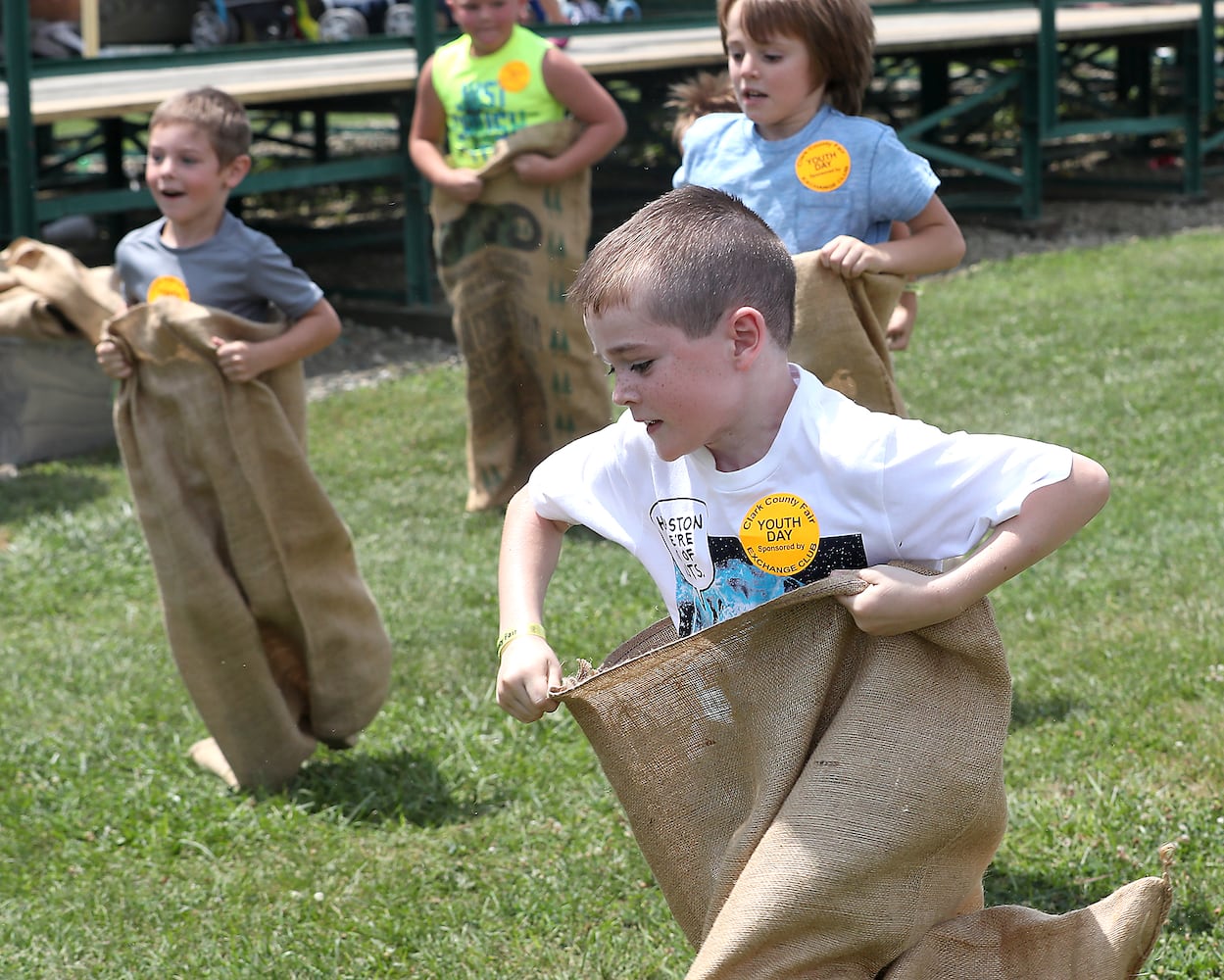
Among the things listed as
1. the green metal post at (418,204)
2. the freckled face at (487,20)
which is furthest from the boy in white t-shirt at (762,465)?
the green metal post at (418,204)

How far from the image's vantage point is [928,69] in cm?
1482

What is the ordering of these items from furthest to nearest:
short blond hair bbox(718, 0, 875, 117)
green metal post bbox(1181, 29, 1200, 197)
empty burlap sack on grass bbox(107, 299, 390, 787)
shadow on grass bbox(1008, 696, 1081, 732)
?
green metal post bbox(1181, 29, 1200, 197), shadow on grass bbox(1008, 696, 1081, 732), empty burlap sack on grass bbox(107, 299, 390, 787), short blond hair bbox(718, 0, 875, 117)

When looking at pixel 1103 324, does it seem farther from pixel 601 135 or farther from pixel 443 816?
pixel 443 816

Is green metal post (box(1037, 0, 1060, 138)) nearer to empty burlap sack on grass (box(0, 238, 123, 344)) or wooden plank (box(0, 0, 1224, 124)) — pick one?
wooden plank (box(0, 0, 1224, 124))

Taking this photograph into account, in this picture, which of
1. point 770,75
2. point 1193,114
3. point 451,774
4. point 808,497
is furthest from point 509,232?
point 1193,114

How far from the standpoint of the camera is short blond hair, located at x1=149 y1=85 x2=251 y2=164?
13.1 feet

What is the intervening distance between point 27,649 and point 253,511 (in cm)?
170

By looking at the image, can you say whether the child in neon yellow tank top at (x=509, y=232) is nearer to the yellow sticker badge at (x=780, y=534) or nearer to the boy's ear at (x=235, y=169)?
the boy's ear at (x=235, y=169)

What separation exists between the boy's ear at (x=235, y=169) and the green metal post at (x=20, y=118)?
4251 mm

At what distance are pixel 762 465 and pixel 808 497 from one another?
8 cm

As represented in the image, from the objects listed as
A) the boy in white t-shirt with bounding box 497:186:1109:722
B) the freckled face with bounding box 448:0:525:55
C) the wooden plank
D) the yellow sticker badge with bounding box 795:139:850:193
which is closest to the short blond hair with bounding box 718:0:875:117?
the yellow sticker badge with bounding box 795:139:850:193

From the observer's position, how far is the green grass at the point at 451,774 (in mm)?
3328

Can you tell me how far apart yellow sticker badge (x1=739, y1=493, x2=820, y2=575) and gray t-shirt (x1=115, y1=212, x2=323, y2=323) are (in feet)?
6.79

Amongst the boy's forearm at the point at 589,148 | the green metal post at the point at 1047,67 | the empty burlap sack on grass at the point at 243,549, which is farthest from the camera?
the green metal post at the point at 1047,67
